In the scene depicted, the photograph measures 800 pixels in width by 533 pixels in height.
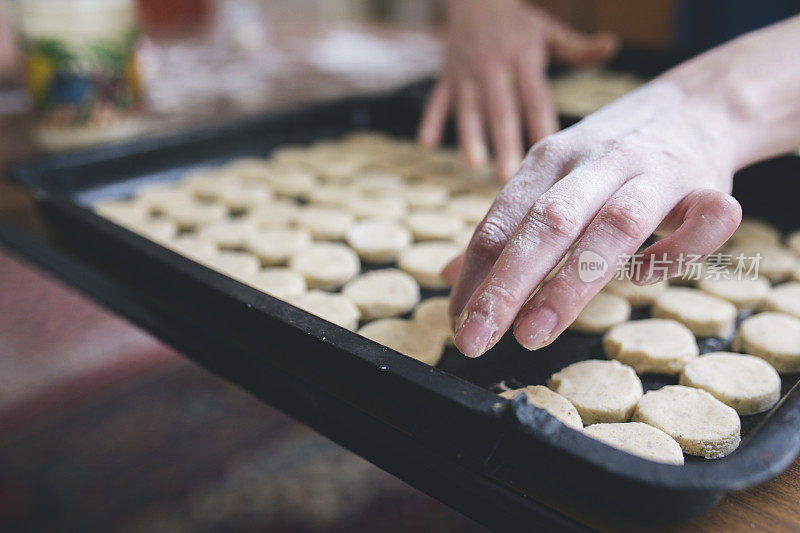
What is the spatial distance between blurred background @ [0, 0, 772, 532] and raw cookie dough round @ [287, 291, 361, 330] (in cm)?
69

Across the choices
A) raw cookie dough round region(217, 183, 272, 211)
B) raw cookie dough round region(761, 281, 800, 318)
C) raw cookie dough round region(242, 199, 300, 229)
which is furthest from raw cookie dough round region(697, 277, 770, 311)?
raw cookie dough round region(217, 183, 272, 211)

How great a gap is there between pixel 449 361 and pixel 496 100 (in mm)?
761

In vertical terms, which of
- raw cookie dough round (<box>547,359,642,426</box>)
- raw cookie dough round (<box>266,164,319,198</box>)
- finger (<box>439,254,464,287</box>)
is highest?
finger (<box>439,254,464,287</box>)

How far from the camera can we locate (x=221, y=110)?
188 cm

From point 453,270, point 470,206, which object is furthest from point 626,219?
point 470,206

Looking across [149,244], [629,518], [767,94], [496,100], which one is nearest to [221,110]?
[496,100]

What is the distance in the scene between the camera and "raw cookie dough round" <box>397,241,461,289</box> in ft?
3.29

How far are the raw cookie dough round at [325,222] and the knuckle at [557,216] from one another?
22.8 inches

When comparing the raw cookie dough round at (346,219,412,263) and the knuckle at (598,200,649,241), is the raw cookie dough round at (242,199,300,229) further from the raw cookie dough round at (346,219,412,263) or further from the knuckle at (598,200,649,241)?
the knuckle at (598,200,649,241)

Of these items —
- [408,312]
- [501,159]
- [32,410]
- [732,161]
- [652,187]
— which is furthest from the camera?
[32,410]

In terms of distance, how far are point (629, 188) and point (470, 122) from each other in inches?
30.9

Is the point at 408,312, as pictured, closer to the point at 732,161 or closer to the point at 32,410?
the point at 732,161

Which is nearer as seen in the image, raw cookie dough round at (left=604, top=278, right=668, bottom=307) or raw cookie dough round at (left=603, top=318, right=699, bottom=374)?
raw cookie dough round at (left=603, top=318, right=699, bottom=374)

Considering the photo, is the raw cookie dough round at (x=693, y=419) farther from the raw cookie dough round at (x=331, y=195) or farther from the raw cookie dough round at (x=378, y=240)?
the raw cookie dough round at (x=331, y=195)
